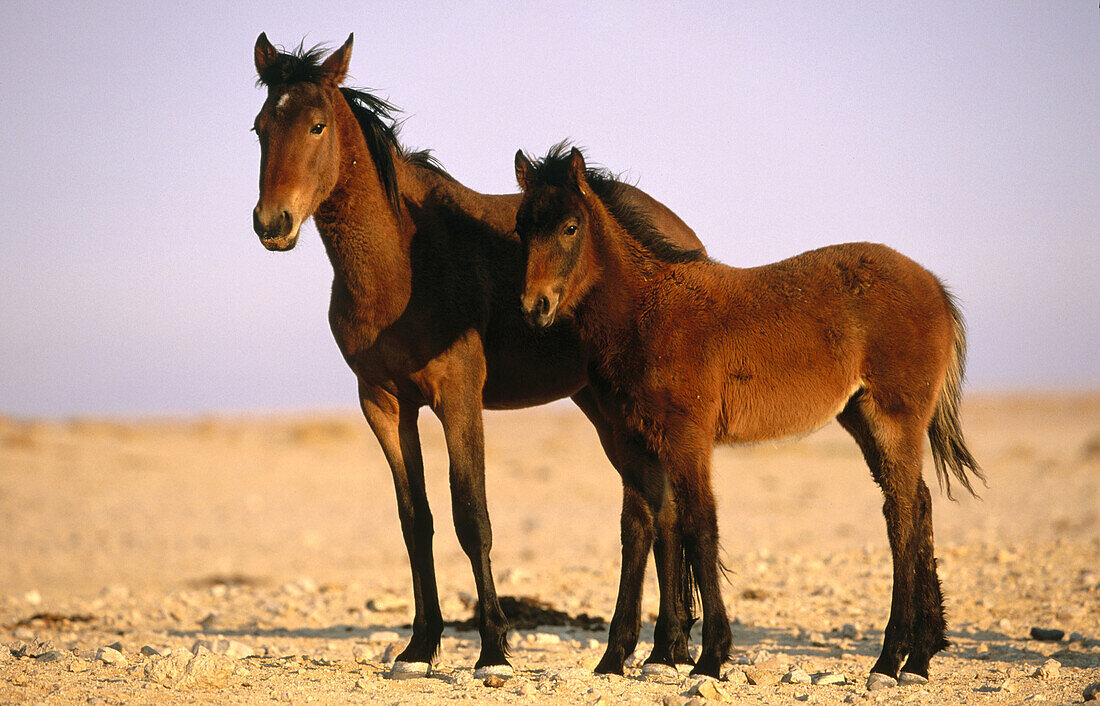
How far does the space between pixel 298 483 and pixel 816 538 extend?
42.2ft

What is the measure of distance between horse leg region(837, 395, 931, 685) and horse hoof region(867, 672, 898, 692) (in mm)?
209

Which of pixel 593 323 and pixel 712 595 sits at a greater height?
pixel 593 323

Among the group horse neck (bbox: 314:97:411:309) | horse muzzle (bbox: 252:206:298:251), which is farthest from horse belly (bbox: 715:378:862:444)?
horse muzzle (bbox: 252:206:298:251)

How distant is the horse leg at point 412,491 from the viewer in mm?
7086

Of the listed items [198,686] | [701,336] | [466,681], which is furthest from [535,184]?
[198,686]

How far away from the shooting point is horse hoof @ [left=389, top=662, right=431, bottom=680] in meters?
6.55

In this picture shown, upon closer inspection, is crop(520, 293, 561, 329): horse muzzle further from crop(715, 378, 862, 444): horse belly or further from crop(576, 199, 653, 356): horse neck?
crop(715, 378, 862, 444): horse belly

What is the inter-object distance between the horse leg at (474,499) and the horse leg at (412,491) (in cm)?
44

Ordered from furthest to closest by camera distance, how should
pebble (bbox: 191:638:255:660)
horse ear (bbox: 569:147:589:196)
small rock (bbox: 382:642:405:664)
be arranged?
small rock (bbox: 382:642:405:664) → pebble (bbox: 191:638:255:660) → horse ear (bbox: 569:147:589:196)

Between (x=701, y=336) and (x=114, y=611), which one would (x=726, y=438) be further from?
(x=114, y=611)

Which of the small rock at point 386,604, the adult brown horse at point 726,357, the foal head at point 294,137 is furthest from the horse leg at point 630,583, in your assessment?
the small rock at point 386,604

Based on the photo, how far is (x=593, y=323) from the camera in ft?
21.4

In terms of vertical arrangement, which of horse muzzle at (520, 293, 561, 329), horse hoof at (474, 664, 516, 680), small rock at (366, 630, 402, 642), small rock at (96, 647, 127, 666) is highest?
horse muzzle at (520, 293, 561, 329)

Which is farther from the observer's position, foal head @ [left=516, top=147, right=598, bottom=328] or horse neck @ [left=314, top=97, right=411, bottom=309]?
horse neck @ [left=314, top=97, right=411, bottom=309]
